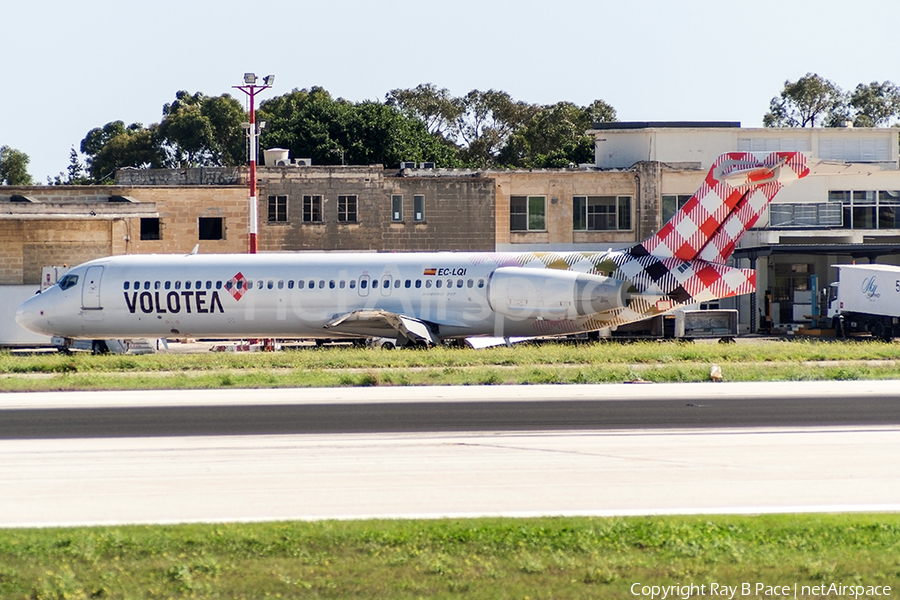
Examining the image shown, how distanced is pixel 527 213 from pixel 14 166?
79.3 m

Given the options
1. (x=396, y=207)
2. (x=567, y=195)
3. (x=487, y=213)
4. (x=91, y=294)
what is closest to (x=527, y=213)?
(x=567, y=195)

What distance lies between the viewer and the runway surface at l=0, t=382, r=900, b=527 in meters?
12.4

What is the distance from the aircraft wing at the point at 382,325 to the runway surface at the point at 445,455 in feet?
36.6

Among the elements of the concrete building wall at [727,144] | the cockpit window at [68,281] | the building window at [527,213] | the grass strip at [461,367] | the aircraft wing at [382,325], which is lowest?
the grass strip at [461,367]

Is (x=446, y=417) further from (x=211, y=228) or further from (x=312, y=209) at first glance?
(x=211, y=228)

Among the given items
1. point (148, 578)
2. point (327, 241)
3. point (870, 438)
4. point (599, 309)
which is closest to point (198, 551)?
point (148, 578)

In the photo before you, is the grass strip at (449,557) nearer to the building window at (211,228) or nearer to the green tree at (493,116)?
the building window at (211,228)

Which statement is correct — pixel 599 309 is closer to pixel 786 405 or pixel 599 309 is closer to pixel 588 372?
pixel 588 372

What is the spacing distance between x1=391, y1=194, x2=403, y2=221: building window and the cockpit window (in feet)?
67.1

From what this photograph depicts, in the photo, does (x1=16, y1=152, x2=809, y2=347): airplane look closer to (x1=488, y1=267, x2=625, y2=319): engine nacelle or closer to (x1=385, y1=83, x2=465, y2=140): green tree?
(x1=488, y1=267, x2=625, y2=319): engine nacelle

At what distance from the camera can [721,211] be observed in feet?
103

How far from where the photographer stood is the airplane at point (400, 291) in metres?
31.7

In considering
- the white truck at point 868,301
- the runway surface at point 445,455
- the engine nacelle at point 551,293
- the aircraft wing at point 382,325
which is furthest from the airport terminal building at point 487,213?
the runway surface at point 445,455

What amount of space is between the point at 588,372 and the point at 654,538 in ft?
49.7
